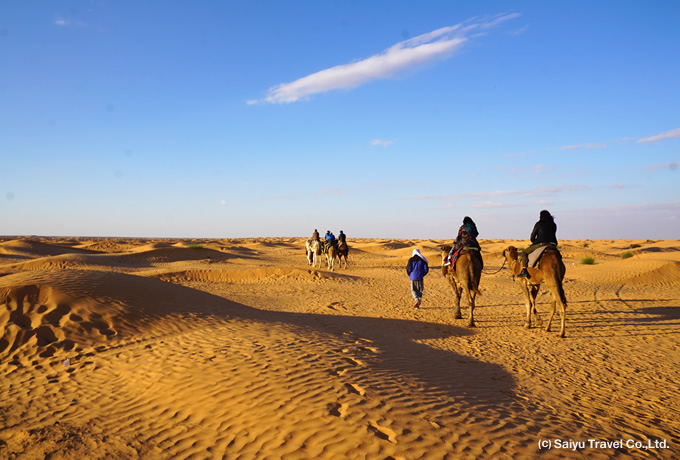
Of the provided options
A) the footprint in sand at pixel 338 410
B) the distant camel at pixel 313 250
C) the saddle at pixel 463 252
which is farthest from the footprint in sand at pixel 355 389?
the distant camel at pixel 313 250

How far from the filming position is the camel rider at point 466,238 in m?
11.6

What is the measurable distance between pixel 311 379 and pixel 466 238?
7.18 meters

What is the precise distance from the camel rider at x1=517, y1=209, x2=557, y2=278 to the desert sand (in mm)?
1889

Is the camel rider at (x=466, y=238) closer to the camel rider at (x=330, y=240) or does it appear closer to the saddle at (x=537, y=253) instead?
the saddle at (x=537, y=253)

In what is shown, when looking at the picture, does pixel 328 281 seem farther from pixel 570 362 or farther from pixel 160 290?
pixel 570 362

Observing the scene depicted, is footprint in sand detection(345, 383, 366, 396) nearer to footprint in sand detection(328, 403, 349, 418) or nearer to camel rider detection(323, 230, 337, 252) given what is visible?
footprint in sand detection(328, 403, 349, 418)

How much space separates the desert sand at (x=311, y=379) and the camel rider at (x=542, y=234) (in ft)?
6.20

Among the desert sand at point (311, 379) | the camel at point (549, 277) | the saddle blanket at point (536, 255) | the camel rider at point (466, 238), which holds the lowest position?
the desert sand at point (311, 379)

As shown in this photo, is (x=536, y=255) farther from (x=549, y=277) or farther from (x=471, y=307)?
(x=471, y=307)

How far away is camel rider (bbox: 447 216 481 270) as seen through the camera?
11.6 metres

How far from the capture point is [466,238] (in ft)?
38.2

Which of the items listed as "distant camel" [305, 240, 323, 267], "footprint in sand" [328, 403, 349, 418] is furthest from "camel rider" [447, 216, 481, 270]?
"distant camel" [305, 240, 323, 267]

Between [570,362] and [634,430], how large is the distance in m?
3.37

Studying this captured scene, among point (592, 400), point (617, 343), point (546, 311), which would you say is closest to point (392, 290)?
point (546, 311)
